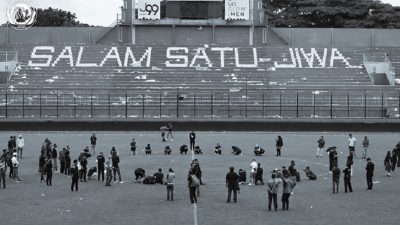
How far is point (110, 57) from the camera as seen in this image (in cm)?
7575

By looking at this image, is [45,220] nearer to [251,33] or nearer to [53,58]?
[53,58]

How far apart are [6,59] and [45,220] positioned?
5320cm

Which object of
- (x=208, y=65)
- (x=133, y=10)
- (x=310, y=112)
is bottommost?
(x=310, y=112)

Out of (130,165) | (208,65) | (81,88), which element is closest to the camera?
(130,165)

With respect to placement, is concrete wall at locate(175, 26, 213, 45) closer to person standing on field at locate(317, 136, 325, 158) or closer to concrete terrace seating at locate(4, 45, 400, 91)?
concrete terrace seating at locate(4, 45, 400, 91)

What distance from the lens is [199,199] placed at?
28.1m

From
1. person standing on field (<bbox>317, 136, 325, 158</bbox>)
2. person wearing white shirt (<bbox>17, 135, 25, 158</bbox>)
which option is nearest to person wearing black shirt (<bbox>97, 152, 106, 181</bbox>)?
person wearing white shirt (<bbox>17, 135, 25, 158</bbox>)

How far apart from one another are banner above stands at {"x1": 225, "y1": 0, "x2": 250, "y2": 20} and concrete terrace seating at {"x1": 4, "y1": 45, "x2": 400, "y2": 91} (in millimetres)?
3579

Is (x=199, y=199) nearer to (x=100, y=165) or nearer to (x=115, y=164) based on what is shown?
(x=115, y=164)

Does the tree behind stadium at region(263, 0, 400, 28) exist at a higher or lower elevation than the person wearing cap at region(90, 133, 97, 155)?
higher

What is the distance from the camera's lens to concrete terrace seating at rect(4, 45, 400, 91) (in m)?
69.9

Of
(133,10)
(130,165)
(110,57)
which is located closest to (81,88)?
(110,57)

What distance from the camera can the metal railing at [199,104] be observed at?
207 feet

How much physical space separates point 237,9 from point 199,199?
52.6 m
